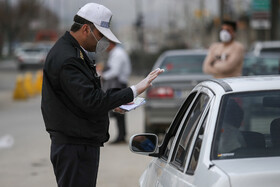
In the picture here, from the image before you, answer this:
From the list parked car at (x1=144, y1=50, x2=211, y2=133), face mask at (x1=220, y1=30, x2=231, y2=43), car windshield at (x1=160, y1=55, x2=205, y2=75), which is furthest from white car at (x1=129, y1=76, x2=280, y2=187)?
car windshield at (x1=160, y1=55, x2=205, y2=75)

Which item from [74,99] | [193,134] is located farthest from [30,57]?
[193,134]

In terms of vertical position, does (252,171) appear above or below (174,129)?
above

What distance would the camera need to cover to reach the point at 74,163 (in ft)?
15.3

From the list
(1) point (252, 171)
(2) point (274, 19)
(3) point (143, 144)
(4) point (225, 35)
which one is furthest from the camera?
(2) point (274, 19)

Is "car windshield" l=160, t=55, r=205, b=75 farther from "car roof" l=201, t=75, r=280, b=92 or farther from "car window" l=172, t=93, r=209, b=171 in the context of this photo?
"car roof" l=201, t=75, r=280, b=92

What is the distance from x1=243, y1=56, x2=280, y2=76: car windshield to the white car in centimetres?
681

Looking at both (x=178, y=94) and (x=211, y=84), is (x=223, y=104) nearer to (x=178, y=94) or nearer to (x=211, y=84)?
(x=211, y=84)

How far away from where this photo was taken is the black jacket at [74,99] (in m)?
4.51

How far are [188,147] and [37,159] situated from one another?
7.12 metres

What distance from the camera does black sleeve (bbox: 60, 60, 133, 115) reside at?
449 centimetres

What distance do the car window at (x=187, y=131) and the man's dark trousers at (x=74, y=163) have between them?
1.83ft

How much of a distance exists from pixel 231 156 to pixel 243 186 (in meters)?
0.49

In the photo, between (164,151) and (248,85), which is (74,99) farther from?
(248,85)

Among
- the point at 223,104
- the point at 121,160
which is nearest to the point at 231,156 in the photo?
the point at 223,104
